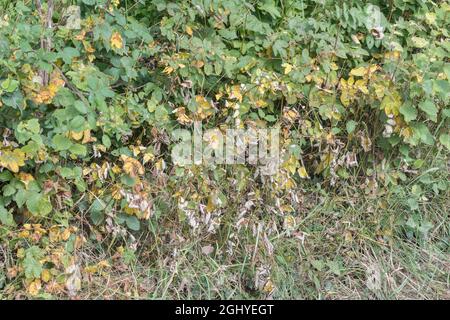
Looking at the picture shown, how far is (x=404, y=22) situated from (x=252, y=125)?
1180mm

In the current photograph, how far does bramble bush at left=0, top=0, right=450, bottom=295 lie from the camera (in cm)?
338

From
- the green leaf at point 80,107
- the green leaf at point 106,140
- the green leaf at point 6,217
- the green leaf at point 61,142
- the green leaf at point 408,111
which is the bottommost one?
the green leaf at point 6,217

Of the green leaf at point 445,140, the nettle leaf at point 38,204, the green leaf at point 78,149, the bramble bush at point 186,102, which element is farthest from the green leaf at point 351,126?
the nettle leaf at point 38,204

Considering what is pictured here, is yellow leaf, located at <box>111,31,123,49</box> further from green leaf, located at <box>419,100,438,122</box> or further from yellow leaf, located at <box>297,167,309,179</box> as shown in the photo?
green leaf, located at <box>419,100,438,122</box>

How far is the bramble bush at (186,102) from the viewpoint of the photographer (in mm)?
3383

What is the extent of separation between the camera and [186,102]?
3816mm

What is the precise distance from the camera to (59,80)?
11.2 ft

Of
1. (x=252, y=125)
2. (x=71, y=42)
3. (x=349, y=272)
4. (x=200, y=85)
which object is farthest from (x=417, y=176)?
(x=71, y=42)

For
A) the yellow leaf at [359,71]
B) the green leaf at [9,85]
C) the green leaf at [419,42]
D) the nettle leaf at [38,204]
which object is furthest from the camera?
the green leaf at [419,42]

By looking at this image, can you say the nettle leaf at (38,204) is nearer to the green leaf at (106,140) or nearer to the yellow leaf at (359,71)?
the green leaf at (106,140)

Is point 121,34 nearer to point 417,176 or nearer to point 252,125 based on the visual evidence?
point 252,125

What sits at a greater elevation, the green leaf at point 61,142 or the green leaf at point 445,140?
the green leaf at point 61,142

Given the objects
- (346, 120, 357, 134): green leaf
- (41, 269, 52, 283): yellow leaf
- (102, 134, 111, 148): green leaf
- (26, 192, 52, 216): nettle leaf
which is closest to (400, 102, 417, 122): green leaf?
(346, 120, 357, 134): green leaf

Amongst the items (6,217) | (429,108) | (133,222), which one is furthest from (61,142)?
(429,108)
